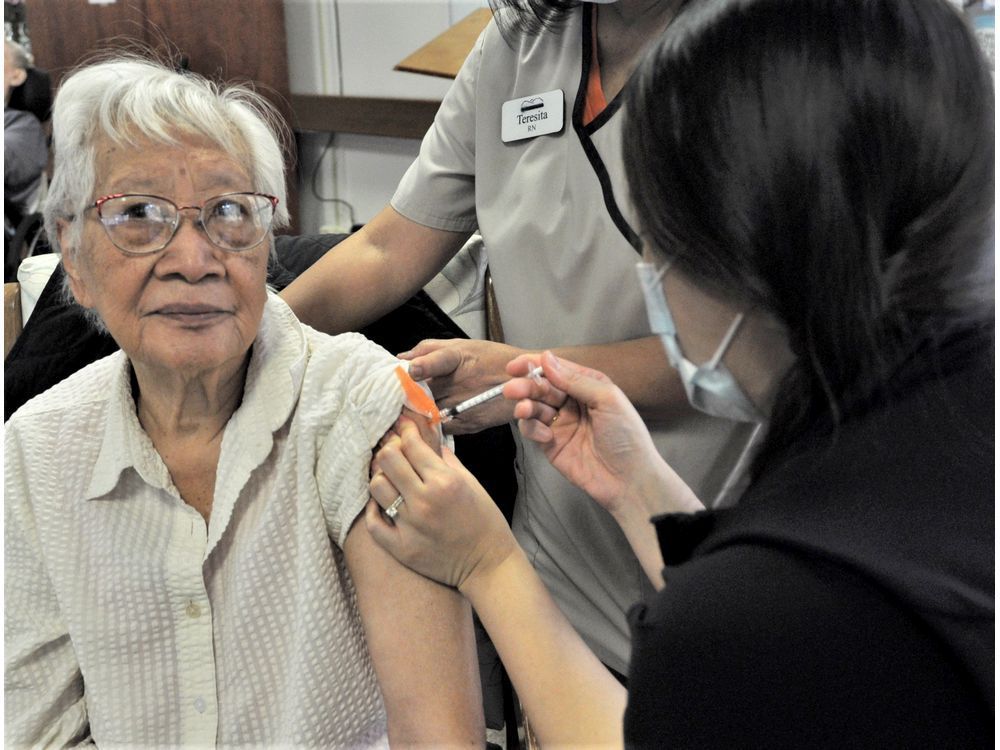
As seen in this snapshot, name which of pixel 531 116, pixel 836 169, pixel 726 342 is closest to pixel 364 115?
pixel 531 116

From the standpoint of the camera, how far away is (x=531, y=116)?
143 cm

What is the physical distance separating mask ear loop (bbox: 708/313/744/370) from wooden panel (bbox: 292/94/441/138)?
3.16 metres

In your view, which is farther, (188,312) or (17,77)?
(17,77)

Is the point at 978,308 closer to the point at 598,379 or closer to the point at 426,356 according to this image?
the point at 598,379

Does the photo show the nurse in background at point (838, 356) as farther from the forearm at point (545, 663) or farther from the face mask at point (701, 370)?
the forearm at point (545, 663)

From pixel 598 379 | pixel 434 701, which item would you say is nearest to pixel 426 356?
pixel 598 379

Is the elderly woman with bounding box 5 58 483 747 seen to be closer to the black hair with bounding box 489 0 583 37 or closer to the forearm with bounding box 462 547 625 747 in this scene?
the forearm with bounding box 462 547 625 747

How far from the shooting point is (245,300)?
1257 millimetres

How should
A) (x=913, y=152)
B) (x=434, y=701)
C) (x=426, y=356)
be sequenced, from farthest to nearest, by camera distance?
(x=426, y=356) → (x=434, y=701) → (x=913, y=152)

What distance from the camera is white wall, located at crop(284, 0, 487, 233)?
4.11 metres

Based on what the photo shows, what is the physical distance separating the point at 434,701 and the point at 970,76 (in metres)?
0.91

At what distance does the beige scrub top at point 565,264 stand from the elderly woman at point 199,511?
285mm

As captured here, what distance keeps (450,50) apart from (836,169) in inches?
109

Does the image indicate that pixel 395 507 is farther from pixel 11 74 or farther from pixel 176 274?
pixel 11 74
